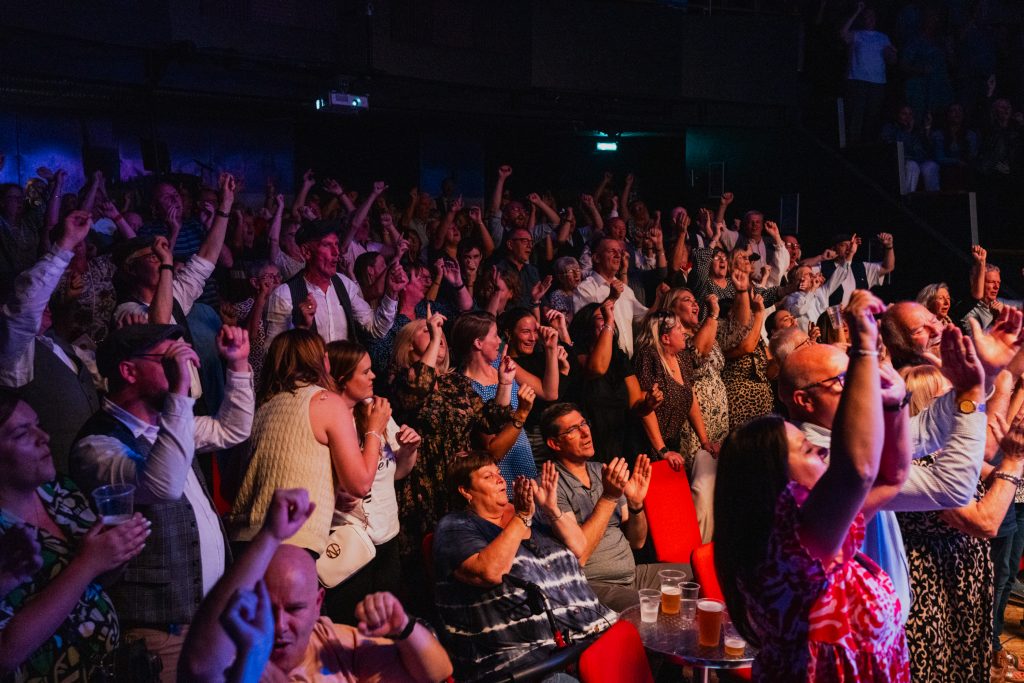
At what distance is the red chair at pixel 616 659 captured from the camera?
2379mm

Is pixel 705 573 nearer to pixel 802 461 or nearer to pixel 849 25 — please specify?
pixel 802 461

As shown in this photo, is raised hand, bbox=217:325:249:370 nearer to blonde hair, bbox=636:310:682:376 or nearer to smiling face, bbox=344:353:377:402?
smiling face, bbox=344:353:377:402

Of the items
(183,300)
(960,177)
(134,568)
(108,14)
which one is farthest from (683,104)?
(134,568)

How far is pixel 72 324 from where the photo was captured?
143 inches

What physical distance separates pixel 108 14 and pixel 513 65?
3353 mm

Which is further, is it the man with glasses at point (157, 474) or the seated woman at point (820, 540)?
the man with glasses at point (157, 474)

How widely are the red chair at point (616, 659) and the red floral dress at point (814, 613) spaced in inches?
30.8

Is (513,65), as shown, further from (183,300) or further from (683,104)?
(183,300)

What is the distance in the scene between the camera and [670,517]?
12.5 feet

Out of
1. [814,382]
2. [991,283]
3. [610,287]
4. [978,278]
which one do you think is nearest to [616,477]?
[814,382]

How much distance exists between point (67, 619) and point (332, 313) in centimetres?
255

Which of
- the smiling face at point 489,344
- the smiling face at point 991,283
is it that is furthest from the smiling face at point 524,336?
the smiling face at point 991,283

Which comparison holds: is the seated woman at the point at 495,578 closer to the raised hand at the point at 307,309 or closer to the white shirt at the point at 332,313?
the raised hand at the point at 307,309

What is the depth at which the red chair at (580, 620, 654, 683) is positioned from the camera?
238 cm
